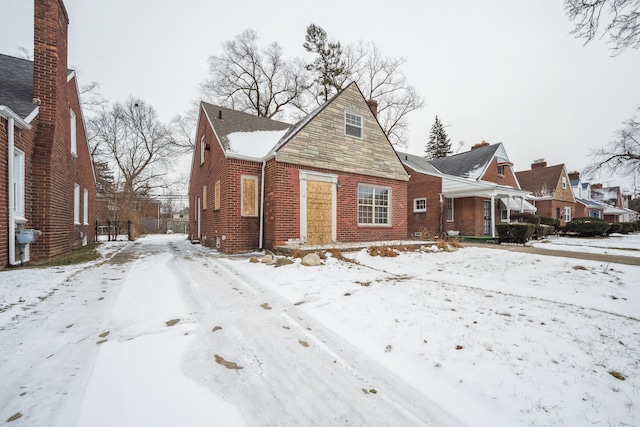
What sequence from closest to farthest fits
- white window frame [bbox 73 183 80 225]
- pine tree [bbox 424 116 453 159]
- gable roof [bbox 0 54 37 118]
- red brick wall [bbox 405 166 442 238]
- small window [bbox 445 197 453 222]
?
1. gable roof [bbox 0 54 37 118]
2. white window frame [bbox 73 183 80 225]
3. red brick wall [bbox 405 166 442 238]
4. small window [bbox 445 197 453 222]
5. pine tree [bbox 424 116 453 159]

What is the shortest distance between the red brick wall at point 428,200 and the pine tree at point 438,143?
2366 centimetres

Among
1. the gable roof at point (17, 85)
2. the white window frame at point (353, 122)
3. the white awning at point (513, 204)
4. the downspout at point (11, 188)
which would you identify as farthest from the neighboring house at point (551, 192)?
the gable roof at point (17, 85)

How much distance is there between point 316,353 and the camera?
270 cm

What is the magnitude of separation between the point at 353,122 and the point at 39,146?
1008 cm

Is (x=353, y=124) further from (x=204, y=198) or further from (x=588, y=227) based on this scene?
(x=588, y=227)

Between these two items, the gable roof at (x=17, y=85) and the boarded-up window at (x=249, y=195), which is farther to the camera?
the boarded-up window at (x=249, y=195)

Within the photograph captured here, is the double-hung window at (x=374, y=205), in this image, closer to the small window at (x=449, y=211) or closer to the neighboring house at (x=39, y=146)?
the small window at (x=449, y=211)

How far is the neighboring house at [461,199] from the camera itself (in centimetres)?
1633

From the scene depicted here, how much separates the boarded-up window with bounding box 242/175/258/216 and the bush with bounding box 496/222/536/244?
12.3 meters

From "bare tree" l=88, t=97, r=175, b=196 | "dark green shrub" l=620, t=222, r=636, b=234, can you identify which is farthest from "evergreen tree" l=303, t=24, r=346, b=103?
"dark green shrub" l=620, t=222, r=636, b=234

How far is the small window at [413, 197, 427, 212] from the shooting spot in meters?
18.1

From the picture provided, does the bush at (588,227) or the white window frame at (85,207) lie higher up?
the white window frame at (85,207)

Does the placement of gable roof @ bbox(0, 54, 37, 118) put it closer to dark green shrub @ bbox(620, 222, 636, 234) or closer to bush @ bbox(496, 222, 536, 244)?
bush @ bbox(496, 222, 536, 244)

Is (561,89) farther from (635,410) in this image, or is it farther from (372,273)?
(635,410)
